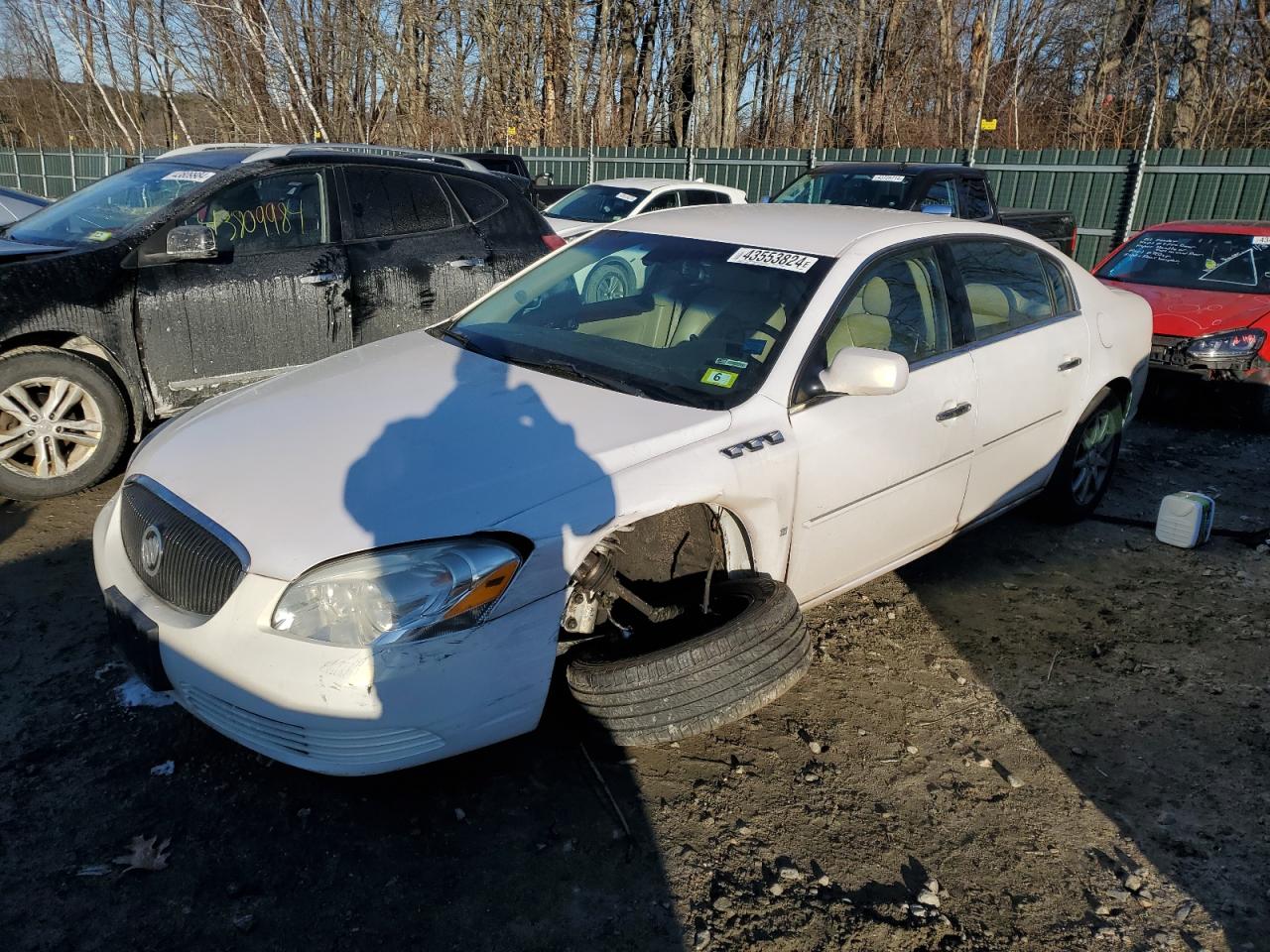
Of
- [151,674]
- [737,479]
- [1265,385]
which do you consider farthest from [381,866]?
[1265,385]

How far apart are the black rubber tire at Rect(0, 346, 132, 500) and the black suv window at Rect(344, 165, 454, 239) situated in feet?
5.70

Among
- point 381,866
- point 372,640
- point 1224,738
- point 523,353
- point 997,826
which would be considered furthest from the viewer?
point 523,353

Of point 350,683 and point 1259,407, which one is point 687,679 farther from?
point 1259,407

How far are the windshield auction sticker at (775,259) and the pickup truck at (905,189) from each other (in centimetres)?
683

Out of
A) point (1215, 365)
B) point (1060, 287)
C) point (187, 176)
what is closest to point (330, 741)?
point (1060, 287)

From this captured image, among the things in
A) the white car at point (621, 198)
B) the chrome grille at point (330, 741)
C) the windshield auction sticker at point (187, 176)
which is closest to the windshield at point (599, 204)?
the white car at point (621, 198)

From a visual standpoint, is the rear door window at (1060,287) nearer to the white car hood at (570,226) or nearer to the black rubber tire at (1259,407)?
the black rubber tire at (1259,407)

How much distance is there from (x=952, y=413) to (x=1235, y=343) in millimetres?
4588

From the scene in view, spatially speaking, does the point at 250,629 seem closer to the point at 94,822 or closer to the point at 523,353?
the point at 94,822

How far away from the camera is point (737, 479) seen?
3.02m

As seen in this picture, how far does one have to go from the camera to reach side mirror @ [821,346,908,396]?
3.13m

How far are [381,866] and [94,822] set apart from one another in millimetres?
876

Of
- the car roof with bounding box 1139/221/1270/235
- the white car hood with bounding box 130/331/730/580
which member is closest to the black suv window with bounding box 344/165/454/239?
the white car hood with bounding box 130/331/730/580

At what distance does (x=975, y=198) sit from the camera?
11227 millimetres
